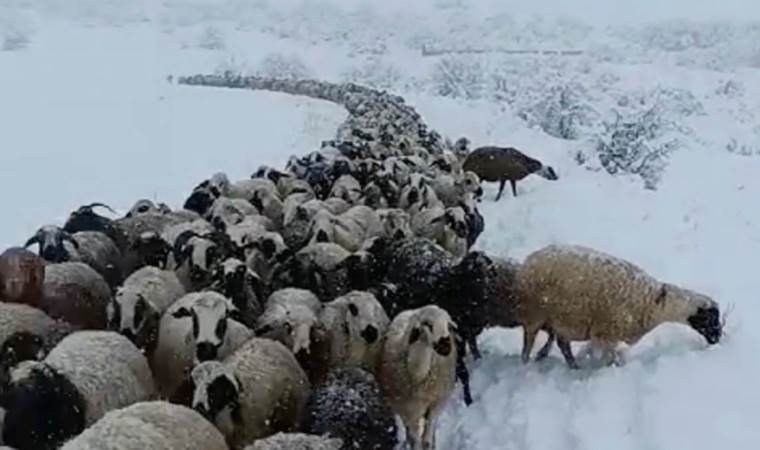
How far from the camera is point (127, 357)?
691cm

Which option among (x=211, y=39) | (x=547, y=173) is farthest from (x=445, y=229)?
(x=211, y=39)

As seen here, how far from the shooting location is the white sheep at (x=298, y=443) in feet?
18.4

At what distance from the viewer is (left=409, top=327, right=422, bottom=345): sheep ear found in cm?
735

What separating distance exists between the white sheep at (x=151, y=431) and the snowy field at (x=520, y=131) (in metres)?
2.31

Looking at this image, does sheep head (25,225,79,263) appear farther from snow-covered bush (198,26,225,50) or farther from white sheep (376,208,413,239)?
snow-covered bush (198,26,225,50)

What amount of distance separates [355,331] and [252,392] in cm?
119

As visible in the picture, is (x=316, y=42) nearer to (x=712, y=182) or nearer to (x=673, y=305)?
(x=712, y=182)

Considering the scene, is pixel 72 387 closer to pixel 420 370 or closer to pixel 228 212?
pixel 420 370

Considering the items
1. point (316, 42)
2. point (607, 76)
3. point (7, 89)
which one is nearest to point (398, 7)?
point (316, 42)

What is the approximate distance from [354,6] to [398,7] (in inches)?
101

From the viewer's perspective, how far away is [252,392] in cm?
655

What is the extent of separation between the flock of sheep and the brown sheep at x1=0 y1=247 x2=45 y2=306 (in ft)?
0.04

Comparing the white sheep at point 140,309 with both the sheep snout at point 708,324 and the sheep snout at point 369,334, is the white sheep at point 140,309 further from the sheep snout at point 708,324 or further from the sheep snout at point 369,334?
the sheep snout at point 708,324

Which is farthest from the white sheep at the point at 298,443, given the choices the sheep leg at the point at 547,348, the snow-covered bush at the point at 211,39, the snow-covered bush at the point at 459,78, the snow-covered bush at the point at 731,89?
the snow-covered bush at the point at 211,39
